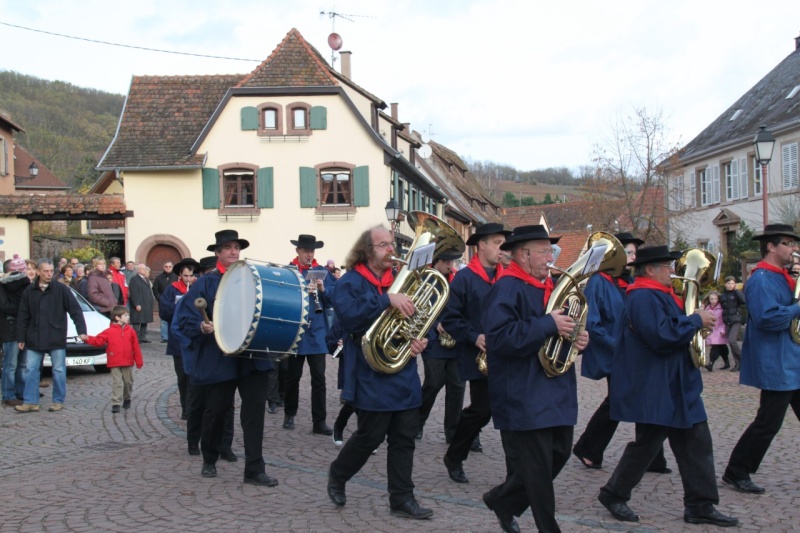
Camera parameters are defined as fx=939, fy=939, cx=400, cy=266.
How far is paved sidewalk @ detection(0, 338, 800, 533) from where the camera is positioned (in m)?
6.29

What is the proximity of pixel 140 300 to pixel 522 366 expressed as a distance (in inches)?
655

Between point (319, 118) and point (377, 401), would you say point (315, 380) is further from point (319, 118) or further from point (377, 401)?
point (319, 118)

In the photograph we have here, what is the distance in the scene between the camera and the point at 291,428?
9.95 m

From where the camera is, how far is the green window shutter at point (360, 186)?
3238 cm

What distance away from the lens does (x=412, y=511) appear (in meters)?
6.27

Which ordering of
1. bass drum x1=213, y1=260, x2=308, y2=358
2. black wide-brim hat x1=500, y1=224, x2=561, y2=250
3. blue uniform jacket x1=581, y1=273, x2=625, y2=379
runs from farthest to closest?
blue uniform jacket x1=581, y1=273, x2=625, y2=379
bass drum x1=213, y1=260, x2=308, y2=358
black wide-brim hat x1=500, y1=224, x2=561, y2=250

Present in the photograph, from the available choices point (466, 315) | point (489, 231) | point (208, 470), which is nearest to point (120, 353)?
point (208, 470)

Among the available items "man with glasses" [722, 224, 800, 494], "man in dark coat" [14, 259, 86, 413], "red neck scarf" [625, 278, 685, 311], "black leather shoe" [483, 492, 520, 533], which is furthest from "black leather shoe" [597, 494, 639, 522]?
"man in dark coat" [14, 259, 86, 413]

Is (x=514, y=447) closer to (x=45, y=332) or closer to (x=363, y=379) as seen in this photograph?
(x=363, y=379)

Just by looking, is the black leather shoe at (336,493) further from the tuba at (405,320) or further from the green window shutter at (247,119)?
the green window shutter at (247,119)

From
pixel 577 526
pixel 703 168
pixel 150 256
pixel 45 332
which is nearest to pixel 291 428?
pixel 45 332

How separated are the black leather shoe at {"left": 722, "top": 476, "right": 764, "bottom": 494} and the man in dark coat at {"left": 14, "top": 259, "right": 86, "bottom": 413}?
25.6 ft

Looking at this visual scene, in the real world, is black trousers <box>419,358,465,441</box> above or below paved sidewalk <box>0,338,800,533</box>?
above

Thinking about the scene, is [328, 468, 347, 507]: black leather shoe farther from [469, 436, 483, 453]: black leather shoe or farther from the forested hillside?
the forested hillside
